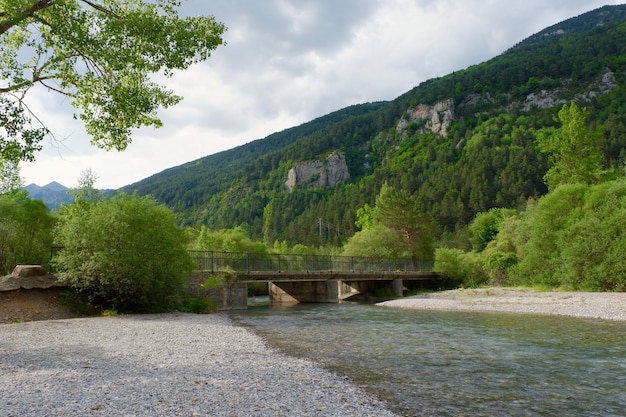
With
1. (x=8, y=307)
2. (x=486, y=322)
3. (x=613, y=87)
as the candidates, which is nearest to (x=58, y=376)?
(x=8, y=307)

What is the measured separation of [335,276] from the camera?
46312 mm

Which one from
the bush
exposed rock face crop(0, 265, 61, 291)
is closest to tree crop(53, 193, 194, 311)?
exposed rock face crop(0, 265, 61, 291)

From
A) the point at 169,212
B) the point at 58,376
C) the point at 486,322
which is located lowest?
the point at 486,322

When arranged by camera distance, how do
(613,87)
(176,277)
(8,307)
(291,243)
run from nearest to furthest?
(8,307) → (176,277) → (291,243) → (613,87)

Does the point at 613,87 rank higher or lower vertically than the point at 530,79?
lower

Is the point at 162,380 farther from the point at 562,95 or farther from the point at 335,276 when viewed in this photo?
the point at 562,95

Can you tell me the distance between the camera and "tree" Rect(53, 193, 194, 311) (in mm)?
23906

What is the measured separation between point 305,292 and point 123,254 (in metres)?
29.1

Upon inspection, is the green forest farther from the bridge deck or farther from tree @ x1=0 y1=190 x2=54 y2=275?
the bridge deck

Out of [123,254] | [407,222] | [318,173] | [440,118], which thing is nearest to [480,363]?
[123,254]

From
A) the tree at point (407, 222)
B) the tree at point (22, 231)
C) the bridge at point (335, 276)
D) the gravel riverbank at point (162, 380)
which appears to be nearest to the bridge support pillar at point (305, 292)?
the bridge at point (335, 276)

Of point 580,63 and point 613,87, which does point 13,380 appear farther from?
point 580,63

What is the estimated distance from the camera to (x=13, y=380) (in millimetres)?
9109

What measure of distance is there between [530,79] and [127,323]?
204 metres
